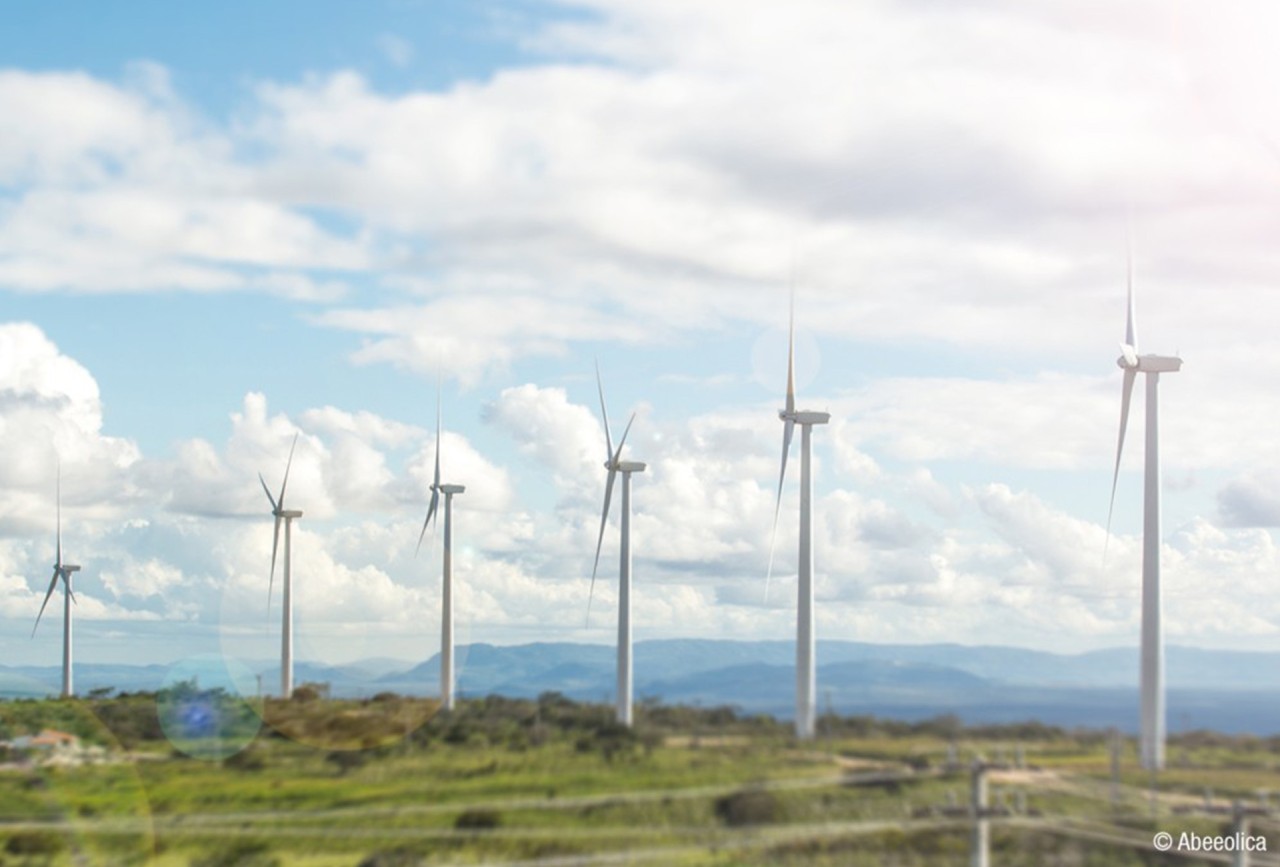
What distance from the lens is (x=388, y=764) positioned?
109m

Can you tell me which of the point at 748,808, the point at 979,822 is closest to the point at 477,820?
the point at 748,808

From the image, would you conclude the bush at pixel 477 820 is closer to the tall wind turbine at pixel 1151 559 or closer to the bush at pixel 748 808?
the bush at pixel 748 808

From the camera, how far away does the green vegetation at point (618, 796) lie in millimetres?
80688

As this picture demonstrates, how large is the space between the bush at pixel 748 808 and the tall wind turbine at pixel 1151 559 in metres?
21.5

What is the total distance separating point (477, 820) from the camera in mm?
89062

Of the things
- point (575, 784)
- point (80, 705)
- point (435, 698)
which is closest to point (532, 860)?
point (575, 784)

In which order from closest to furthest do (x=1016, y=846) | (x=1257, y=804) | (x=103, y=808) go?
(x=1016, y=846)
(x=1257, y=804)
(x=103, y=808)

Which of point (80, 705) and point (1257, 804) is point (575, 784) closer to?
point (1257, 804)

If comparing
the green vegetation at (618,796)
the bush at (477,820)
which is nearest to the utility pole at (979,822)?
the green vegetation at (618,796)

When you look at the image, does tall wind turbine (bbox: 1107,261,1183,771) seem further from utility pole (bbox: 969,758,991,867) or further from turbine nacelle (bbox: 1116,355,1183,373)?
utility pole (bbox: 969,758,991,867)

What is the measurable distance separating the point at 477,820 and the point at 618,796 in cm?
791

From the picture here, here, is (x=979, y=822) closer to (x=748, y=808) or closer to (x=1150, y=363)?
(x=748, y=808)

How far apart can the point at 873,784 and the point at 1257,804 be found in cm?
1814

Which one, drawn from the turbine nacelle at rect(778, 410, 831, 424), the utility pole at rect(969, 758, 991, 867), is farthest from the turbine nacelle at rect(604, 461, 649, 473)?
the utility pole at rect(969, 758, 991, 867)
